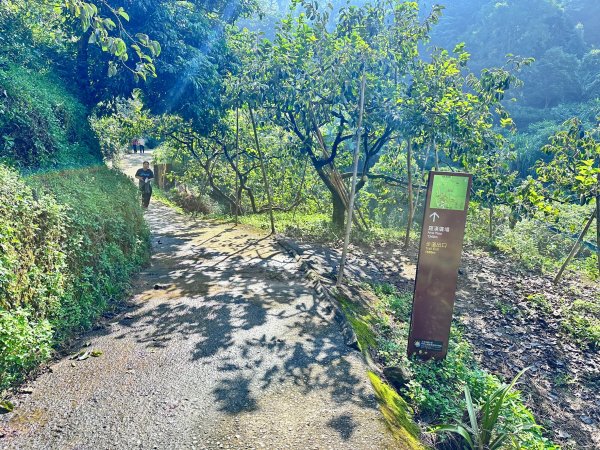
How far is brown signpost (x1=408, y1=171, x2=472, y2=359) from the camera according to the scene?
414 centimetres

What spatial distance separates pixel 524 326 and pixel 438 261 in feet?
10.5

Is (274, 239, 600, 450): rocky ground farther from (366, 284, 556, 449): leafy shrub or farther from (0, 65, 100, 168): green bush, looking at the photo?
(0, 65, 100, 168): green bush

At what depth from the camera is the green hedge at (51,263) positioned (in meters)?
3.16

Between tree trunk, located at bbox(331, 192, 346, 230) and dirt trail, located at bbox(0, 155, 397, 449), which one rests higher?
tree trunk, located at bbox(331, 192, 346, 230)

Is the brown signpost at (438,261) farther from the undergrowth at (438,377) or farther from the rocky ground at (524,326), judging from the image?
the rocky ground at (524,326)

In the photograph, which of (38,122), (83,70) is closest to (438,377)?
(38,122)

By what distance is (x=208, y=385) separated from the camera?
3.48m

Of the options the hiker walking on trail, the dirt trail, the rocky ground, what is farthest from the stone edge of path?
the hiker walking on trail

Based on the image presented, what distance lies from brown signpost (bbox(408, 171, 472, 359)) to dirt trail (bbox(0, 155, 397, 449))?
89 centimetres

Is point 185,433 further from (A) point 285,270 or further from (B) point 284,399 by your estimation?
(A) point 285,270

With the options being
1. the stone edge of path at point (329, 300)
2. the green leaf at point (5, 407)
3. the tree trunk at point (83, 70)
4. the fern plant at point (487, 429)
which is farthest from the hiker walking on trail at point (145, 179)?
the fern plant at point (487, 429)

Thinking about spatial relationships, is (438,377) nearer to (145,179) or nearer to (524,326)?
(524,326)

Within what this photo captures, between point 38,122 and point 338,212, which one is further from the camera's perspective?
point 338,212

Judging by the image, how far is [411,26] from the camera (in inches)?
357
